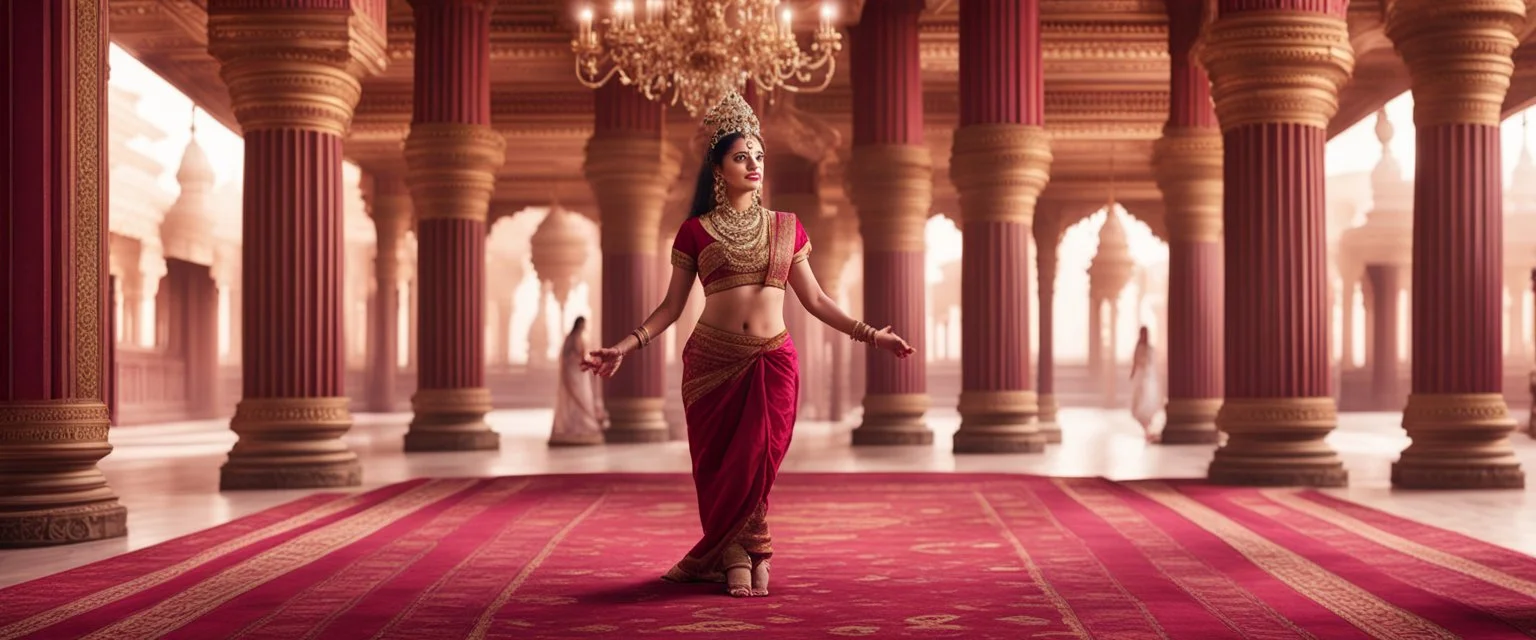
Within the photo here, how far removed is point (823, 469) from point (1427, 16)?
4.90m

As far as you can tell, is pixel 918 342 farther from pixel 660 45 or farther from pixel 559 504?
pixel 559 504

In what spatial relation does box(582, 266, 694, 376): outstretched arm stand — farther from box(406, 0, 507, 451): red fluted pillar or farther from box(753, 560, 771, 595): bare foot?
box(406, 0, 507, 451): red fluted pillar

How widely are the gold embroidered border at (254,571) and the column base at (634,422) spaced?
7719mm

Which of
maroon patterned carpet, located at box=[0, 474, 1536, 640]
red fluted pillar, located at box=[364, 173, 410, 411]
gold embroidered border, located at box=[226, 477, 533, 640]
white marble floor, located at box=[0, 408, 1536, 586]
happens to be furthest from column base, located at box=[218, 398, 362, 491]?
red fluted pillar, located at box=[364, 173, 410, 411]

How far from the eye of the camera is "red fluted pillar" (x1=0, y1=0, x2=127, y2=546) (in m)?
6.51

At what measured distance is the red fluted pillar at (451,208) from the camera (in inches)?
564

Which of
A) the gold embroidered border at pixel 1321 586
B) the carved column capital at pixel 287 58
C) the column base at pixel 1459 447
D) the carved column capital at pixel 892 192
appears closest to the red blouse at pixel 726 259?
the gold embroidered border at pixel 1321 586

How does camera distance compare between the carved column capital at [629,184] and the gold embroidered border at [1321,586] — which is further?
→ the carved column capital at [629,184]

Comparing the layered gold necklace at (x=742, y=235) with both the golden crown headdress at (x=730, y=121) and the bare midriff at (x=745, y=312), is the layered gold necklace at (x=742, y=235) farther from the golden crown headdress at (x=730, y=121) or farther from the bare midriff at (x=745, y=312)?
→ the golden crown headdress at (x=730, y=121)

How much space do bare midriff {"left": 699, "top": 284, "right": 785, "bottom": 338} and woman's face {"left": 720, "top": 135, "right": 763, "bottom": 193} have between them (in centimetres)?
33

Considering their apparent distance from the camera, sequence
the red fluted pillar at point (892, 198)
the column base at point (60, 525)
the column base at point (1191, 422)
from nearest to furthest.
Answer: the column base at point (60, 525)
the red fluted pillar at point (892, 198)
the column base at point (1191, 422)

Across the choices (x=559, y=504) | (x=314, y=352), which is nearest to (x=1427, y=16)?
(x=559, y=504)

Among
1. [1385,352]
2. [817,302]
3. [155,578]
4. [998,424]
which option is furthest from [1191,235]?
[1385,352]

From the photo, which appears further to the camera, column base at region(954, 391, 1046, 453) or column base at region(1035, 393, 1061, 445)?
column base at region(1035, 393, 1061, 445)
